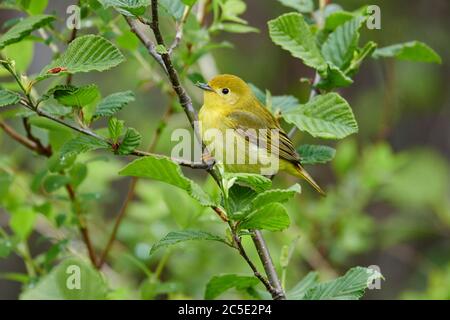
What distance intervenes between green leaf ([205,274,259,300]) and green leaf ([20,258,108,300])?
33cm

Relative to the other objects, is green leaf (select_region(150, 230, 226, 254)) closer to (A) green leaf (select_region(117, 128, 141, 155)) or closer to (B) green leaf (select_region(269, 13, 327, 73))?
(A) green leaf (select_region(117, 128, 141, 155))

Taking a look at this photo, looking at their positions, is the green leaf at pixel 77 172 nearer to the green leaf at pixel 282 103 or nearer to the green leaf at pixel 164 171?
the green leaf at pixel 282 103

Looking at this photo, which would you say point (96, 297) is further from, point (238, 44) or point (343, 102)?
point (238, 44)

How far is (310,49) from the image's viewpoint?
2.06 m

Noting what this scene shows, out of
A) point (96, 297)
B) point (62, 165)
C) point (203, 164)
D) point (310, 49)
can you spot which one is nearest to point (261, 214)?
point (203, 164)

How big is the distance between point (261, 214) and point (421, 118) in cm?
564

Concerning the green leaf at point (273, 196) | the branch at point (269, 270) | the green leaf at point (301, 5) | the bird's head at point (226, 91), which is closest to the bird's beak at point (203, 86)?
the bird's head at point (226, 91)

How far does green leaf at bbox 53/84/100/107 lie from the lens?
1.68m

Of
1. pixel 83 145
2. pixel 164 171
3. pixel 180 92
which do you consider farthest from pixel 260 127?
Answer: pixel 164 171

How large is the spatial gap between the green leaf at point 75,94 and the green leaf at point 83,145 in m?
0.09

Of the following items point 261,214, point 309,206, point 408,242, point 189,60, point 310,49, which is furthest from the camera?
point 408,242

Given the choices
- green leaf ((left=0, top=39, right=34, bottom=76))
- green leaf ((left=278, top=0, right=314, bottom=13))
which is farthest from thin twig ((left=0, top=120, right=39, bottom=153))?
green leaf ((left=278, top=0, right=314, bottom=13))

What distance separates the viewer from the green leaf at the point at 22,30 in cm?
172

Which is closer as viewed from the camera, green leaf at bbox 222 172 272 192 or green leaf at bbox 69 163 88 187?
green leaf at bbox 222 172 272 192
